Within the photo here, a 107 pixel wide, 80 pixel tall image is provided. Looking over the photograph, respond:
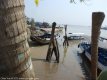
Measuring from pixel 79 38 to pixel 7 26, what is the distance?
54030 mm

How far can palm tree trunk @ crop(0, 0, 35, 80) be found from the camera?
6.62ft

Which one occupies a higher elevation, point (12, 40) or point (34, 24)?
point (12, 40)

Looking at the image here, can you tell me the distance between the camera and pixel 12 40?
2.04m

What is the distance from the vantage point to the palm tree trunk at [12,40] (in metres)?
2.02

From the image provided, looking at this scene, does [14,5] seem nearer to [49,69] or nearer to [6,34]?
[6,34]

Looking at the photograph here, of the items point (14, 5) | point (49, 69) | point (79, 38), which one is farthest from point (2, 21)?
point (79, 38)

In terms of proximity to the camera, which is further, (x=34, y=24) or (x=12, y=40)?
(x=34, y=24)

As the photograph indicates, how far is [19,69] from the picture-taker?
2105 mm

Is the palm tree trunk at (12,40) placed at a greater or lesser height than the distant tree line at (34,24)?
greater

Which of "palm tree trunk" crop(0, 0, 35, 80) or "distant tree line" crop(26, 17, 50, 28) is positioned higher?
"palm tree trunk" crop(0, 0, 35, 80)

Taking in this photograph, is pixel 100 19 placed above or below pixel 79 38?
above

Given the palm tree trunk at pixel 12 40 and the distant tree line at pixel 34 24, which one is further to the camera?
the distant tree line at pixel 34 24

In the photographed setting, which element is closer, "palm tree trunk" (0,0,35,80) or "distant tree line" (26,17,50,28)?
"palm tree trunk" (0,0,35,80)

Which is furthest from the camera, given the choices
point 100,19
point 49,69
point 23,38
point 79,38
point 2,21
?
point 79,38
